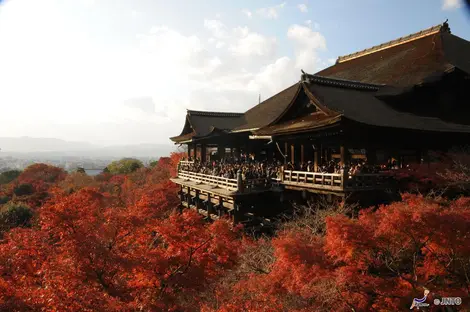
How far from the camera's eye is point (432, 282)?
815cm

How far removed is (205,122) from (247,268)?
19224 mm

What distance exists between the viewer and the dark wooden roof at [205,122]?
1089 inches

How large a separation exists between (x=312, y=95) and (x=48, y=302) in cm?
1279

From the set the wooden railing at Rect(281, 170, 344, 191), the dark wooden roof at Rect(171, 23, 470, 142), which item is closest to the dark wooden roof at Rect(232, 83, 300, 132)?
the dark wooden roof at Rect(171, 23, 470, 142)

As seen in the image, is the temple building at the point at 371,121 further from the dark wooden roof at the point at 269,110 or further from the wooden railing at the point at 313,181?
the dark wooden roof at the point at 269,110

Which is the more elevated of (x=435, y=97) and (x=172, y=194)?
(x=435, y=97)

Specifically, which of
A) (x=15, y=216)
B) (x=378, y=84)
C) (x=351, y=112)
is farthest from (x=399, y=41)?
(x=15, y=216)

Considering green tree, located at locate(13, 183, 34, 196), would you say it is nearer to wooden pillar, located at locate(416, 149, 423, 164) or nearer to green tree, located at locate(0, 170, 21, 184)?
green tree, located at locate(0, 170, 21, 184)

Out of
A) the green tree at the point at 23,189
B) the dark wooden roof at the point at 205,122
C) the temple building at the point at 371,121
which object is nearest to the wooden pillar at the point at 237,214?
the temple building at the point at 371,121

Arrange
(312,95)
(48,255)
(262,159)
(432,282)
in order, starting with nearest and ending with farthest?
(432,282), (48,255), (312,95), (262,159)

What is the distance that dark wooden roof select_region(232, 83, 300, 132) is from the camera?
24484 millimetres

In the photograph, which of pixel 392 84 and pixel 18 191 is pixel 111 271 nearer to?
pixel 392 84

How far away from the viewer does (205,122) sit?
28922mm

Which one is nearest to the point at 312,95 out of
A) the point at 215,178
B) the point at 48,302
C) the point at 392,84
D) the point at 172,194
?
the point at 392,84
